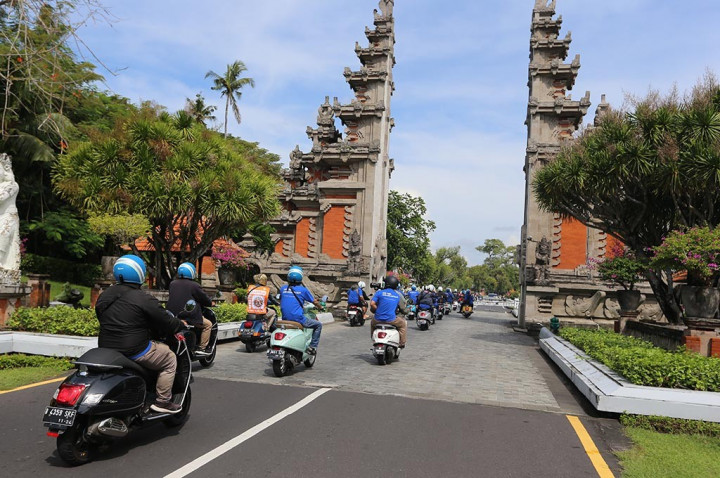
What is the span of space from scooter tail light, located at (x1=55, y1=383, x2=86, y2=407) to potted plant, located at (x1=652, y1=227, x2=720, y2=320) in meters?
10.7

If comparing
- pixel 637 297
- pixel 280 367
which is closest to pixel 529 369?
pixel 280 367

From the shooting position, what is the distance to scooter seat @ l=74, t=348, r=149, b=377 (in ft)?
14.2

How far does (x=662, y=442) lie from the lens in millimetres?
5445

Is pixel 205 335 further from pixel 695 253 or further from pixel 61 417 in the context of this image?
pixel 695 253

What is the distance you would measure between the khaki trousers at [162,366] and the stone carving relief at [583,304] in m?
23.7

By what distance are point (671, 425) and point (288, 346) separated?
530 centimetres

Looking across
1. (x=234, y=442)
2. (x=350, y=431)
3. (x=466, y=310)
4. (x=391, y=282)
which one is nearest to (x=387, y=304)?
(x=391, y=282)

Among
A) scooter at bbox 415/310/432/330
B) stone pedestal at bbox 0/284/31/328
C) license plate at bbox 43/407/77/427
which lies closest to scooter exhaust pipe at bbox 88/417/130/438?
license plate at bbox 43/407/77/427

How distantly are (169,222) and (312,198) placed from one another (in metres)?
16.5

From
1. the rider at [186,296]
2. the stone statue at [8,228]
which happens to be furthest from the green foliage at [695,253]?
the stone statue at [8,228]

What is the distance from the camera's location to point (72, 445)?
4.23 metres

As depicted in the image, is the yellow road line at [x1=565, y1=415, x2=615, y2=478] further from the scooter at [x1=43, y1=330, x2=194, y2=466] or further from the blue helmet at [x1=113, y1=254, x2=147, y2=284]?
the blue helmet at [x1=113, y1=254, x2=147, y2=284]

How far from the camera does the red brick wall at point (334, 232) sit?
31.2 m

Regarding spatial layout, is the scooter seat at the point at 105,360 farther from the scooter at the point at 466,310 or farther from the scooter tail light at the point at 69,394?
the scooter at the point at 466,310
